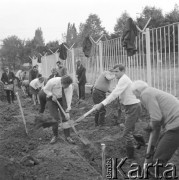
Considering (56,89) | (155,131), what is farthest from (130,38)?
(155,131)

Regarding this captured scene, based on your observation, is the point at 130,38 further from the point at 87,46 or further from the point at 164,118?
the point at 164,118

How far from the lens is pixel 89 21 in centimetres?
6169

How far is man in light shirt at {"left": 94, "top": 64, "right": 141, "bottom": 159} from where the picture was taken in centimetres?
498

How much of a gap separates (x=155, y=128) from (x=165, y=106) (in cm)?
35

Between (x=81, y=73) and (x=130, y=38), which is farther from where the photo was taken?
(x=81, y=73)


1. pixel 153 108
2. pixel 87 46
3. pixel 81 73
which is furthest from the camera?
pixel 87 46

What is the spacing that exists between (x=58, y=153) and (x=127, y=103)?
1.56 meters

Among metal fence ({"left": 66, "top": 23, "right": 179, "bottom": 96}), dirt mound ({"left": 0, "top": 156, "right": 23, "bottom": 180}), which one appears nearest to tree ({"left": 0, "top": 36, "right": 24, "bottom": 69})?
metal fence ({"left": 66, "top": 23, "right": 179, "bottom": 96})

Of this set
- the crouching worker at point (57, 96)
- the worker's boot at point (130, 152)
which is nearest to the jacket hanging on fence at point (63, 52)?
the crouching worker at point (57, 96)

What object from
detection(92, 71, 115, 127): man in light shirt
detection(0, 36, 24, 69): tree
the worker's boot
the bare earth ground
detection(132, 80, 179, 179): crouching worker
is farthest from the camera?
detection(0, 36, 24, 69): tree

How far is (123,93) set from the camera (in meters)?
5.11

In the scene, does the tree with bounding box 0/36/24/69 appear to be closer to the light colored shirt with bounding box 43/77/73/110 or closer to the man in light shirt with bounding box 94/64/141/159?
the light colored shirt with bounding box 43/77/73/110

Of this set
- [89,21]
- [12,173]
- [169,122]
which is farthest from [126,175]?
A: [89,21]

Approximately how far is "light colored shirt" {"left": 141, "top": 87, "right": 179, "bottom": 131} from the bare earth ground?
1.21m
